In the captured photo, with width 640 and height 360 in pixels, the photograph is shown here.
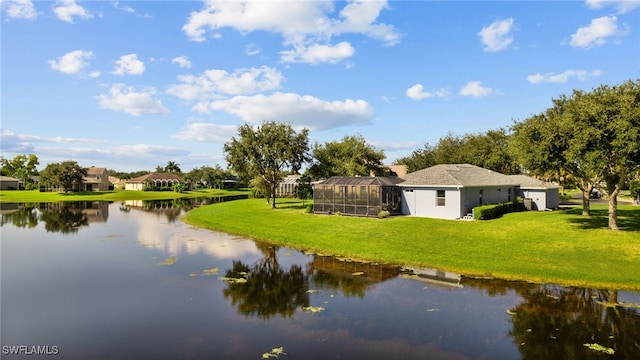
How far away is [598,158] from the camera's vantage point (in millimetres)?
25859

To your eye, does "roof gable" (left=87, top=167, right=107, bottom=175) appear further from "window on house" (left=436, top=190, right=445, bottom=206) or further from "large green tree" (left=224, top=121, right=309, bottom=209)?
"window on house" (left=436, top=190, right=445, bottom=206)

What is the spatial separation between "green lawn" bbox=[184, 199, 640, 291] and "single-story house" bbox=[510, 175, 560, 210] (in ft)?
24.1

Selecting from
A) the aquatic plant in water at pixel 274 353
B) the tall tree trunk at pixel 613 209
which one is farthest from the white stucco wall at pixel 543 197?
the aquatic plant in water at pixel 274 353

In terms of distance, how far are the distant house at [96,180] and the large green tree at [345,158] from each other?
3332 inches

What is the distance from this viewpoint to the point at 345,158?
60281 mm

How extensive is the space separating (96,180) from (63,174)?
1994cm

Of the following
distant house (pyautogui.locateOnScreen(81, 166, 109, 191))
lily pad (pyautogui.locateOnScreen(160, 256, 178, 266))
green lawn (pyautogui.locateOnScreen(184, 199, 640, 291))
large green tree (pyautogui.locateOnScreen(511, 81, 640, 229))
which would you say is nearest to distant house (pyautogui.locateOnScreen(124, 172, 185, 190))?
distant house (pyautogui.locateOnScreen(81, 166, 109, 191))

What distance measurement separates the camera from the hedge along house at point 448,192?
37.2 m

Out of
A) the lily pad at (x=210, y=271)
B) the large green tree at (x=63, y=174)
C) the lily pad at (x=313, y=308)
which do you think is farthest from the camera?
the large green tree at (x=63, y=174)

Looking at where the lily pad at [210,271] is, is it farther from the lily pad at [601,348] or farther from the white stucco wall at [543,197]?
the white stucco wall at [543,197]

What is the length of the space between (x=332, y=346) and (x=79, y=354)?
7.63m

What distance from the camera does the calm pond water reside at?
1184 centimetres

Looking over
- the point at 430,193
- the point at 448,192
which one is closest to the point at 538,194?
the point at 448,192

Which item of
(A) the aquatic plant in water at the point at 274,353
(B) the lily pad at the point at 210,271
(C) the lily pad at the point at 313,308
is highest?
(B) the lily pad at the point at 210,271
